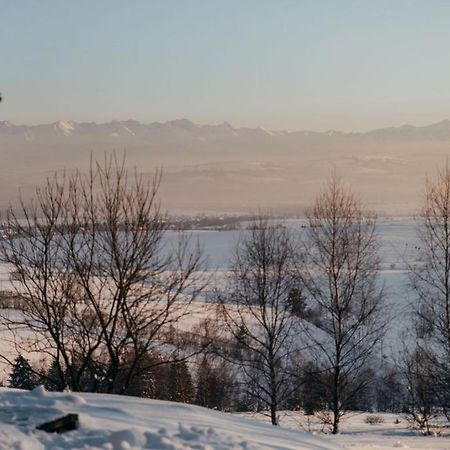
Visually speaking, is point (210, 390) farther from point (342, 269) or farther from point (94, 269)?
point (94, 269)

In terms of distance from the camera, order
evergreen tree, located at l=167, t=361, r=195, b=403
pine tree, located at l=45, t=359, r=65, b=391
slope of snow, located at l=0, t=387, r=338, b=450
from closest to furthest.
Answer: slope of snow, located at l=0, t=387, r=338, b=450 < pine tree, located at l=45, t=359, r=65, b=391 < evergreen tree, located at l=167, t=361, r=195, b=403

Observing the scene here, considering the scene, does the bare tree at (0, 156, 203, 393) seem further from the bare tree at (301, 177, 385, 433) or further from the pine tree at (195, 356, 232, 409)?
the pine tree at (195, 356, 232, 409)

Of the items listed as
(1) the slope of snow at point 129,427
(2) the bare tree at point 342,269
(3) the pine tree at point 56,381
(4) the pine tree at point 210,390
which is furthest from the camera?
(4) the pine tree at point 210,390

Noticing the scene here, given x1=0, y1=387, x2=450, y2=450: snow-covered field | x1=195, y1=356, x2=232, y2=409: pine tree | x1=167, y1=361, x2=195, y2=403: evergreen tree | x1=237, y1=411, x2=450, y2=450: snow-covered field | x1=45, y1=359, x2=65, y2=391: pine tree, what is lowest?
x1=195, y1=356, x2=232, y2=409: pine tree

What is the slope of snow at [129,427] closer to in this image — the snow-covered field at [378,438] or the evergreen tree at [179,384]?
the snow-covered field at [378,438]

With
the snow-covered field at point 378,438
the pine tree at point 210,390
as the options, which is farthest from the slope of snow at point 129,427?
the pine tree at point 210,390

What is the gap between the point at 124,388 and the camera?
39.0 ft

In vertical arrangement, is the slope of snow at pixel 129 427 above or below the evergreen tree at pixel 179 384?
above

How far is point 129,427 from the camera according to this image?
650cm

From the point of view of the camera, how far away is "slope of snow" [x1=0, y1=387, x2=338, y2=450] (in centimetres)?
612

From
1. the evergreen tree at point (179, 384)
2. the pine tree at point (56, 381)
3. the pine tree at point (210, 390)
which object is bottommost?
the pine tree at point (210, 390)

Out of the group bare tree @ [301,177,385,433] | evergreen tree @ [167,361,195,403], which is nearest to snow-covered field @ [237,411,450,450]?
bare tree @ [301,177,385,433]

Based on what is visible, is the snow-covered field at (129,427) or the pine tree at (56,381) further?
the pine tree at (56,381)

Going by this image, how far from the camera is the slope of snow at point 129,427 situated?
241 inches
